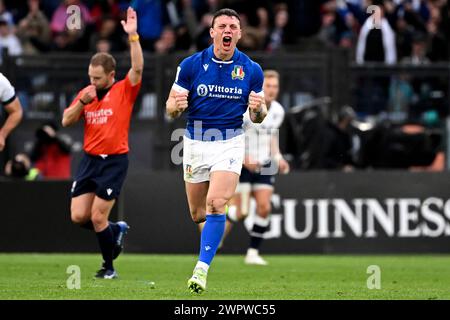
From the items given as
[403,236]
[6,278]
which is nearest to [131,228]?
[403,236]

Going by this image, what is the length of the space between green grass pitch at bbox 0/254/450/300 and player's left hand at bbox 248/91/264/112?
186 centimetres

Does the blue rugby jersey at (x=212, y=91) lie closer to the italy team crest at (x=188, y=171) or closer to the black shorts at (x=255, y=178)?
the italy team crest at (x=188, y=171)

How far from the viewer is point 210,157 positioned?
40.1 ft

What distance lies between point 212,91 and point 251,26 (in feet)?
34.7

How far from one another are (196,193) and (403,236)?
8330 mm

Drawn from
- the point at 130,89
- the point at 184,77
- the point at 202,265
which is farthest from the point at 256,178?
the point at 202,265

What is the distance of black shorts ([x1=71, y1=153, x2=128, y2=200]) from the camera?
14.1m

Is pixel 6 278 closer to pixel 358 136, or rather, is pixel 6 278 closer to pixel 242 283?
pixel 242 283

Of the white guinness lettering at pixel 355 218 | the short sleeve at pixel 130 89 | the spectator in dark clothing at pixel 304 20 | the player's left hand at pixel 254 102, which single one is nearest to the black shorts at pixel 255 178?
the white guinness lettering at pixel 355 218

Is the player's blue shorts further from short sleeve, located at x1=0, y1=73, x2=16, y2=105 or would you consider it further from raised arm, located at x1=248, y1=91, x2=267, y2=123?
raised arm, located at x1=248, y1=91, x2=267, y2=123

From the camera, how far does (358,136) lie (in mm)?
20406

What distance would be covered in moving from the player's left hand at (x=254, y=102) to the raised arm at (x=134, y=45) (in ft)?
7.59

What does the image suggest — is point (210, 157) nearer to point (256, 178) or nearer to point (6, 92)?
point (6, 92)

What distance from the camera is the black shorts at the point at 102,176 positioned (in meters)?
14.1
